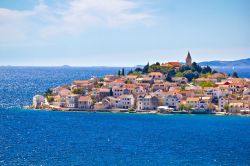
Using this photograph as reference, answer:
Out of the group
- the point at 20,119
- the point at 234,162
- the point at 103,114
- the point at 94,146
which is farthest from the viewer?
the point at 103,114

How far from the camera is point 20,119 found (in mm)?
61906

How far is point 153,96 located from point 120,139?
972 inches

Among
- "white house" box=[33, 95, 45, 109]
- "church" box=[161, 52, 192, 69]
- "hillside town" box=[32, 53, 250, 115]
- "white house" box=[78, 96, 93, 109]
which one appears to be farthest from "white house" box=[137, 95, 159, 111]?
"church" box=[161, 52, 192, 69]

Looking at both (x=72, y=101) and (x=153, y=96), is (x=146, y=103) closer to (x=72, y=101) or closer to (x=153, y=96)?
(x=153, y=96)

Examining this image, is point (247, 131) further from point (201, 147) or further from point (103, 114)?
point (103, 114)

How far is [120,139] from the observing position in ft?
163

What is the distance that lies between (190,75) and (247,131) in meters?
41.5

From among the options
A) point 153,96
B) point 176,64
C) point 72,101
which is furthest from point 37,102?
point 176,64

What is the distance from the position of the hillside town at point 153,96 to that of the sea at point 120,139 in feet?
12.7

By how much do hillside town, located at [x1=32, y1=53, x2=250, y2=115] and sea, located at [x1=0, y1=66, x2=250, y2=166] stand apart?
12.7ft

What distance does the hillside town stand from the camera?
71.3 m

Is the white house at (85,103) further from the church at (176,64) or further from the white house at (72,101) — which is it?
the church at (176,64)

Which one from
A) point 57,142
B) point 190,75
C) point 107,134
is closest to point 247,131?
point 107,134

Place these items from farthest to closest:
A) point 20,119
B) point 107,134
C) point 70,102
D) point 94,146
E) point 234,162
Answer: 1. point 70,102
2. point 20,119
3. point 107,134
4. point 94,146
5. point 234,162
